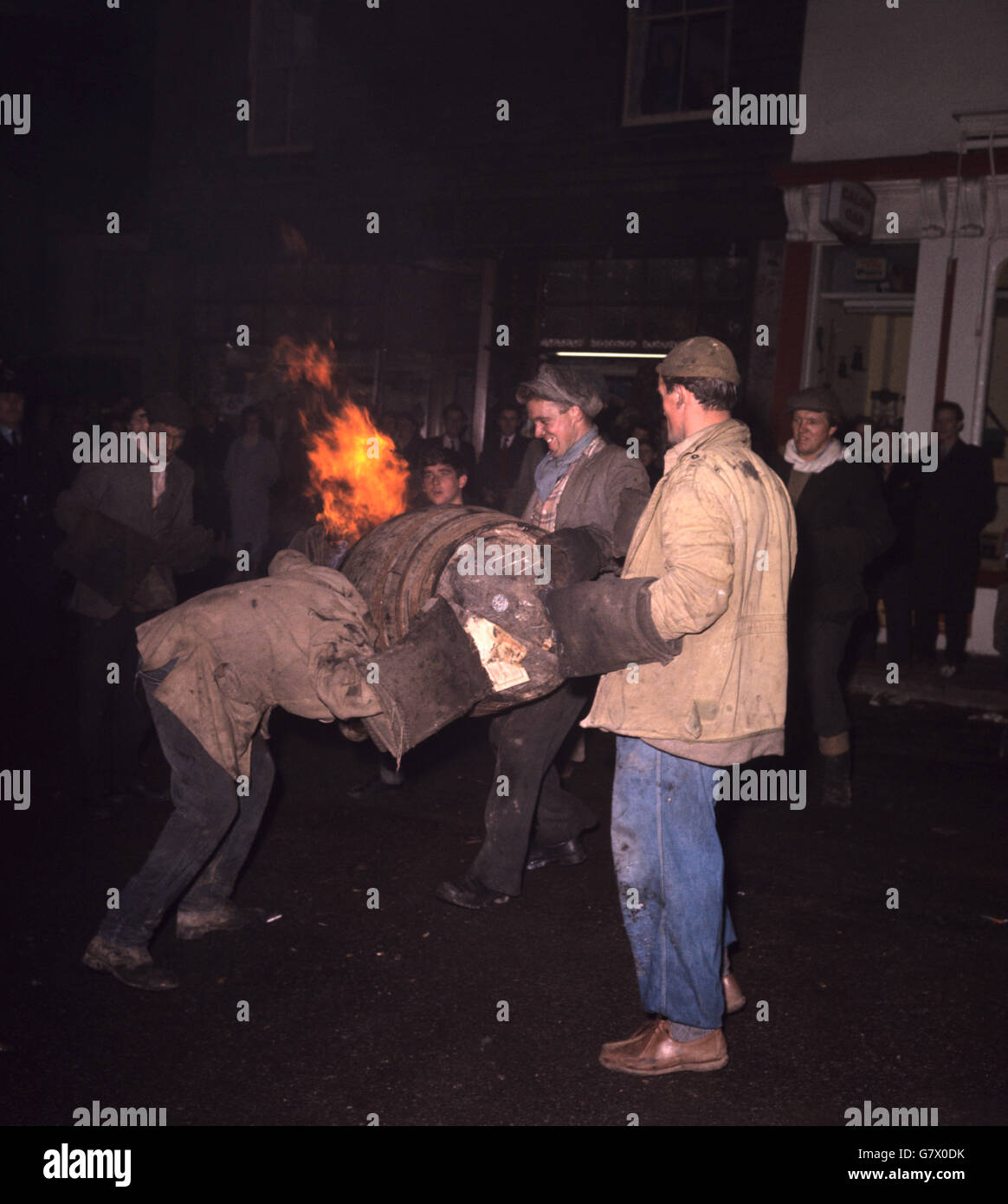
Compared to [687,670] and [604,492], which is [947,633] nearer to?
[604,492]

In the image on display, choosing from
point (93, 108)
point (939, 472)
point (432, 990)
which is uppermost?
point (93, 108)

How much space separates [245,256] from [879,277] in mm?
9616

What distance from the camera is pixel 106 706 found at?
6348 mm

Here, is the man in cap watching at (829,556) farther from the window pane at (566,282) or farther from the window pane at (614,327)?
the window pane at (566,282)

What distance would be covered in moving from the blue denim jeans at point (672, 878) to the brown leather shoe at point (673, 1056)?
0.27ft

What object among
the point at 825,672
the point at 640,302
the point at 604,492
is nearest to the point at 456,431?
the point at 640,302

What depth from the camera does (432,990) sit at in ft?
14.3

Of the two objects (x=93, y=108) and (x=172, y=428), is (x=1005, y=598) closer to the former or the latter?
(x=172, y=428)

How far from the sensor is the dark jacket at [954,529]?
34.7ft

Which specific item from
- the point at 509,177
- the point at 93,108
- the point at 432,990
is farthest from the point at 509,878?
the point at 93,108

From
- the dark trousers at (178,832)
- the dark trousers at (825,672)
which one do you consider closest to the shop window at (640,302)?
the dark trousers at (825,672)

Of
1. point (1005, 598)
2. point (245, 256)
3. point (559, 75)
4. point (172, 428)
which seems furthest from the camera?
point (245, 256)

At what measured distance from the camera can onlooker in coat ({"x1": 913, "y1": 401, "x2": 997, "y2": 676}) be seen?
34.7 feet

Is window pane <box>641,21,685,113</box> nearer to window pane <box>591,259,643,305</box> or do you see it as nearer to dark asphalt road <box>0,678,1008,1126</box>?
window pane <box>591,259,643,305</box>
